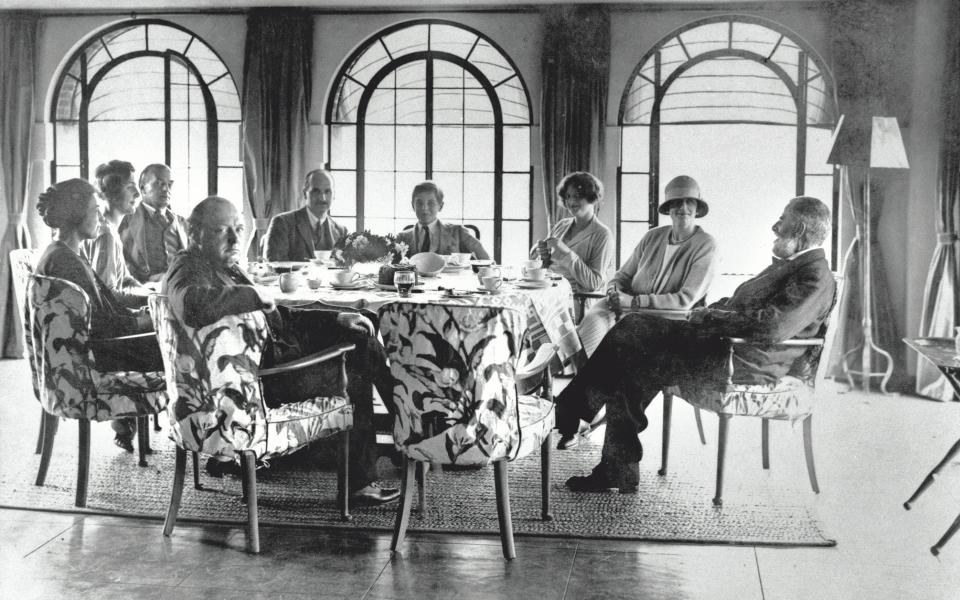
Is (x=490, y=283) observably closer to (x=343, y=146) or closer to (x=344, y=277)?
(x=344, y=277)

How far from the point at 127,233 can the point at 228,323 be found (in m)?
2.76

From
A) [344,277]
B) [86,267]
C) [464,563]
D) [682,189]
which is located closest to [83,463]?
[86,267]

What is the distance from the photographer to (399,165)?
7.81 metres

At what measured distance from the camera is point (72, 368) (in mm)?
3688

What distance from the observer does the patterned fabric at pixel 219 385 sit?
312 cm

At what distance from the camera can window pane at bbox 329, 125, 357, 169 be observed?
7777mm

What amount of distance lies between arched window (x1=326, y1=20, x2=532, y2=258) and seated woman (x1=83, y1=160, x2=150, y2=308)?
2.94 meters

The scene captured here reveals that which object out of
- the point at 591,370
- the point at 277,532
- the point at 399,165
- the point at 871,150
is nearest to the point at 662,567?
the point at 591,370

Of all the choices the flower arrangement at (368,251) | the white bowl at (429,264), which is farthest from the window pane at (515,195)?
the flower arrangement at (368,251)

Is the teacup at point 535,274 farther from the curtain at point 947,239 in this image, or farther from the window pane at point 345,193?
the window pane at point 345,193

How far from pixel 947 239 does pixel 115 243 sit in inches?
206

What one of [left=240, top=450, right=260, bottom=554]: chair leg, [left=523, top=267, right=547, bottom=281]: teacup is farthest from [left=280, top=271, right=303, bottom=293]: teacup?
[left=523, top=267, right=547, bottom=281]: teacup

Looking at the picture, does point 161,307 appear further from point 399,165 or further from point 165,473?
point 399,165

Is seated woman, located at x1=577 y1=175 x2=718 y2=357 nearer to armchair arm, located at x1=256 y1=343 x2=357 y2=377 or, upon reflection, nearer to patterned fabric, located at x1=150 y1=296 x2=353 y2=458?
armchair arm, located at x1=256 y1=343 x2=357 y2=377
